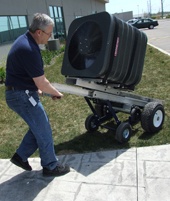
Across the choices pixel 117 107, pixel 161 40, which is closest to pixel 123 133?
pixel 117 107

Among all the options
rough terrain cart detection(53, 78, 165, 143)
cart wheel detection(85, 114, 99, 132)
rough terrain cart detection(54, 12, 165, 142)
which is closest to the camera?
rough terrain cart detection(54, 12, 165, 142)

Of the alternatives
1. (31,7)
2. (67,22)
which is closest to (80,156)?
(31,7)

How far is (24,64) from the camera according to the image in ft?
10.1

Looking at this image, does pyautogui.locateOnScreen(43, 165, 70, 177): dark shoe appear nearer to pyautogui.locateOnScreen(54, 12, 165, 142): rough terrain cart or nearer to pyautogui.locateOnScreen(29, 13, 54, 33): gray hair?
pyautogui.locateOnScreen(54, 12, 165, 142): rough terrain cart

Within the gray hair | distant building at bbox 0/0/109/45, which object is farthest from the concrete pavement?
distant building at bbox 0/0/109/45

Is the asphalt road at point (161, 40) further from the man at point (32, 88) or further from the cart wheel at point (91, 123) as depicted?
the man at point (32, 88)

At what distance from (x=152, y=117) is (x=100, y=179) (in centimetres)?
143

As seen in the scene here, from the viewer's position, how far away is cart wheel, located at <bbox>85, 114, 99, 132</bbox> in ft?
16.0

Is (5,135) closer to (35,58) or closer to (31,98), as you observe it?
(31,98)

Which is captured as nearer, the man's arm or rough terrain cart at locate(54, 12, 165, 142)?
the man's arm

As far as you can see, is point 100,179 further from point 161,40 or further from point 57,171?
point 161,40

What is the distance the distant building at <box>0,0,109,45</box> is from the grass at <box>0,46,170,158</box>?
293 inches

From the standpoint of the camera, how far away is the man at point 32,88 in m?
3.08

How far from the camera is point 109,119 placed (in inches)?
211
